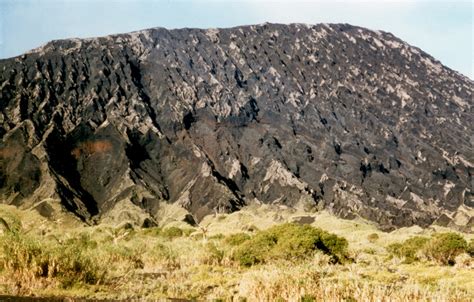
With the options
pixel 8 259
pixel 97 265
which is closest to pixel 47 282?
pixel 8 259

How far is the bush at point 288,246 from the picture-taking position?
2131 inches

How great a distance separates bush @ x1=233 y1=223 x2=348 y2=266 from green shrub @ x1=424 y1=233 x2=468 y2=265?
11088 mm

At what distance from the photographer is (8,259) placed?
30656 mm

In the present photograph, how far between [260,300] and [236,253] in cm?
2758

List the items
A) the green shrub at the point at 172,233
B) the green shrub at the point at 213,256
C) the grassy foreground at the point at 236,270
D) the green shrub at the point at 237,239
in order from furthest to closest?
the green shrub at the point at 172,233 < the green shrub at the point at 237,239 < the green shrub at the point at 213,256 < the grassy foreground at the point at 236,270

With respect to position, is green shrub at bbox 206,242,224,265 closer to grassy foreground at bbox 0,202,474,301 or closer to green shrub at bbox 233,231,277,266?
grassy foreground at bbox 0,202,474,301

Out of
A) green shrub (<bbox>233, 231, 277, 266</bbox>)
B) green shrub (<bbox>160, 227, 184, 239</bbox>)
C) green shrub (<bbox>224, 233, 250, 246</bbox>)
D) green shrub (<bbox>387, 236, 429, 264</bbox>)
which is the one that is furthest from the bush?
green shrub (<bbox>160, 227, 184, 239</bbox>)

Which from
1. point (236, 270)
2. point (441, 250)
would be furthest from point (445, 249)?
point (236, 270)

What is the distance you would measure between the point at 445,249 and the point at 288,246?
72.5 ft

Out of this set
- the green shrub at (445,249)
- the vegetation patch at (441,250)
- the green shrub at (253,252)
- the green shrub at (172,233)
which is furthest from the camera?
the green shrub at (172,233)

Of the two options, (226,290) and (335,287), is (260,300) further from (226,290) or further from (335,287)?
(226,290)

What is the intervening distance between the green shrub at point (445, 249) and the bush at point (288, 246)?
1109 centimetres

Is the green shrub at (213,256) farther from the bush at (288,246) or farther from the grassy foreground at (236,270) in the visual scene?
the bush at (288,246)

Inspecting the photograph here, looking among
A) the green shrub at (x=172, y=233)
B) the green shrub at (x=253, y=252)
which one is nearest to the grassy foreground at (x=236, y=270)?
the green shrub at (x=253, y=252)
